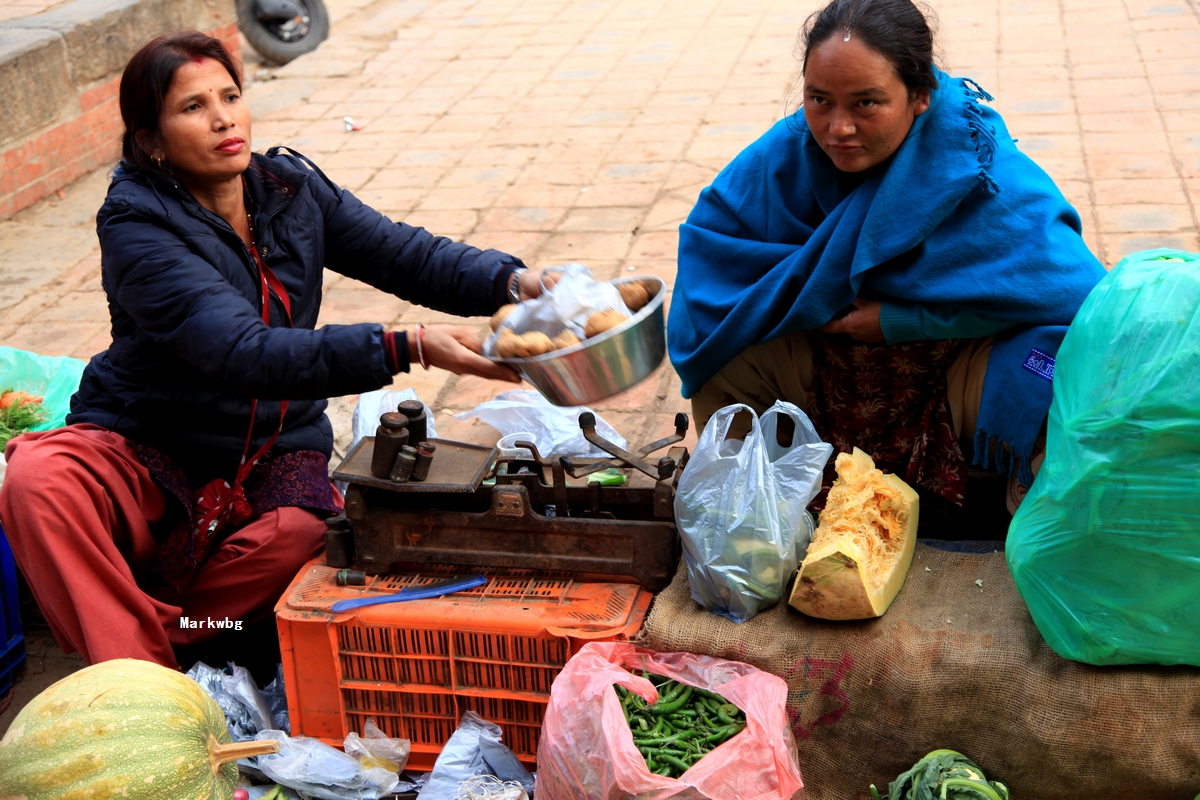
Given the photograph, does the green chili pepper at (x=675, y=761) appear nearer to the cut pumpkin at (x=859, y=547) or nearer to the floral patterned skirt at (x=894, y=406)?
the cut pumpkin at (x=859, y=547)

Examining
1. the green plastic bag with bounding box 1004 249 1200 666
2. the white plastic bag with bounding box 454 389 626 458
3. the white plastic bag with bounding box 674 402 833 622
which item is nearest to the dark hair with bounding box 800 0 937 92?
the green plastic bag with bounding box 1004 249 1200 666

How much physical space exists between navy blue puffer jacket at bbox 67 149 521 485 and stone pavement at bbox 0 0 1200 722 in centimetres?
87

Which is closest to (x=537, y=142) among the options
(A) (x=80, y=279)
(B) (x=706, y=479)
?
(A) (x=80, y=279)

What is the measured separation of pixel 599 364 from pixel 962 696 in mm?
1045

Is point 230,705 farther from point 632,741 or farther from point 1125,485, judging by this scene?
point 1125,485

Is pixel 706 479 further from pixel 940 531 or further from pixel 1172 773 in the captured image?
pixel 1172 773

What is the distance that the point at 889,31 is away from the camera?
2549mm

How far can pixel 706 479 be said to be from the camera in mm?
2562

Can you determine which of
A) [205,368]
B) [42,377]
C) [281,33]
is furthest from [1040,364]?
[281,33]

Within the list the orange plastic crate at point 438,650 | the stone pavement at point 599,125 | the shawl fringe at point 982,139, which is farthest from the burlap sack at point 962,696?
the stone pavement at point 599,125

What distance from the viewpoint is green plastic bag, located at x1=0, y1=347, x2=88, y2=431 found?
12.4ft

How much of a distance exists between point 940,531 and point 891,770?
74cm

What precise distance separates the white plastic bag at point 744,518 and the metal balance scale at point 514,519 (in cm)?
12

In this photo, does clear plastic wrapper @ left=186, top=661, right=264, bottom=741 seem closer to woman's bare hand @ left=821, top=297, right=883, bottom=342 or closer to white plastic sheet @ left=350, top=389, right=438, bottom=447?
white plastic sheet @ left=350, top=389, right=438, bottom=447
